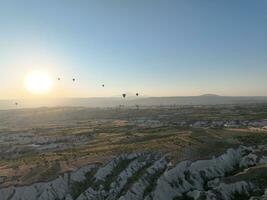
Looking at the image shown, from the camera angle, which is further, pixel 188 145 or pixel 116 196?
pixel 188 145

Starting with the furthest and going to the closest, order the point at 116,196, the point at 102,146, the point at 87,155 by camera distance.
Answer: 1. the point at 102,146
2. the point at 87,155
3. the point at 116,196

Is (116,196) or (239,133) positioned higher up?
(239,133)

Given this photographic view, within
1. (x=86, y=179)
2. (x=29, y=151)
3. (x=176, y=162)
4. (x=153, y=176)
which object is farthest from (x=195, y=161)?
(x=29, y=151)

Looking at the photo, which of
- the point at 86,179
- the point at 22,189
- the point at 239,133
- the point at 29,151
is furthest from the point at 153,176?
the point at 29,151

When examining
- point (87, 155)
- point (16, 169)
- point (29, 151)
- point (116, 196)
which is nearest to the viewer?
point (116, 196)

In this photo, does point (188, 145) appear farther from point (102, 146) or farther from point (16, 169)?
point (16, 169)

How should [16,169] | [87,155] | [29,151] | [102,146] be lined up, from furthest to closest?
1. [29,151]
2. [102,146]
3. [87,155]
4. [16,169]

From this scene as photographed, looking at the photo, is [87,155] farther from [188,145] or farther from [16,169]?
[188,145]
